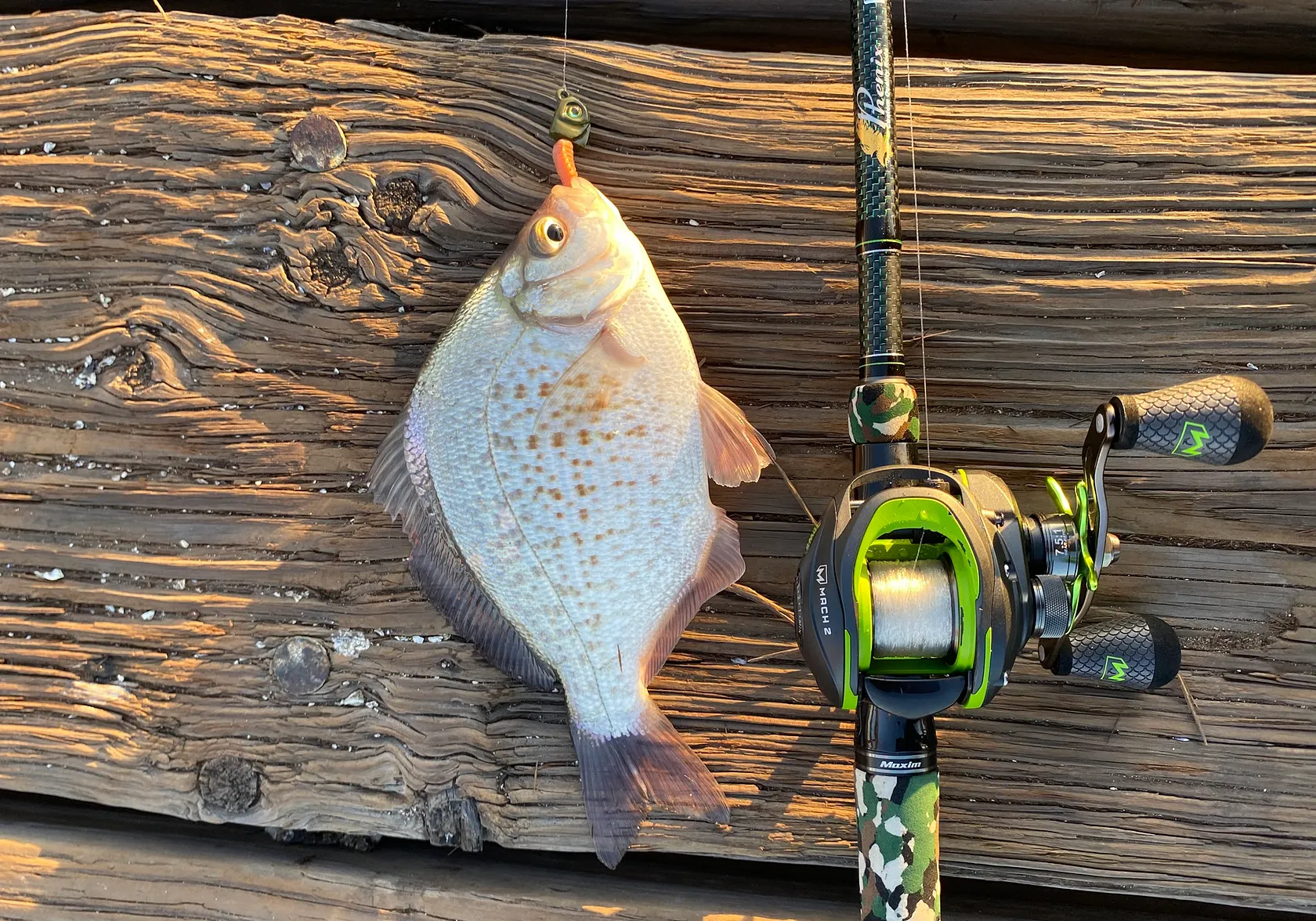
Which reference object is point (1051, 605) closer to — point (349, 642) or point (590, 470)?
point (590, 470)

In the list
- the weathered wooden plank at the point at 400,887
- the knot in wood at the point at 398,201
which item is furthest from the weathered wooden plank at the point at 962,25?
the weathered wooden plank at the point at 400,887

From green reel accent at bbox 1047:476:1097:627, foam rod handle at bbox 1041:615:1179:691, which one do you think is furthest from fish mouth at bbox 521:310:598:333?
foam rod handle at bbox 1041:615:1179:691

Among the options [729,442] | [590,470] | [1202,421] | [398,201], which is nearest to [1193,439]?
[1202,421]

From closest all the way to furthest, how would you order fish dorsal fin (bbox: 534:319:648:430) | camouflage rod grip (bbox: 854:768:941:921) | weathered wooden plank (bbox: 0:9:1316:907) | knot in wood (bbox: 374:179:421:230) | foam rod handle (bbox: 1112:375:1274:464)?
foam rod handle (bbox: 1112:375:1274:464) → camouflage rod grip (bbox: 854:768:941:921) → fish dorsal fin (bbox: 534:319:648:430) → weathered wooden plank (bbox: 0:9:1316:907) → knot in wood (bbox: 374:179:421:230)

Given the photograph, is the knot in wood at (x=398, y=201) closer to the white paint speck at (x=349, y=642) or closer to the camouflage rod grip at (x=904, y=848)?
the white paint speck at (x=349, y=642)

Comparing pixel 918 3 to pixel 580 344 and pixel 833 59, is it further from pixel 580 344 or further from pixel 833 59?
pixel 580 344

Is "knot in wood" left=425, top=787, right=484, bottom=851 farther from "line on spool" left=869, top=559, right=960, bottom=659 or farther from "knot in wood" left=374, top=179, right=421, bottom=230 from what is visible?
"knot in wood" left=374, top=179, right=421, bottom=230
